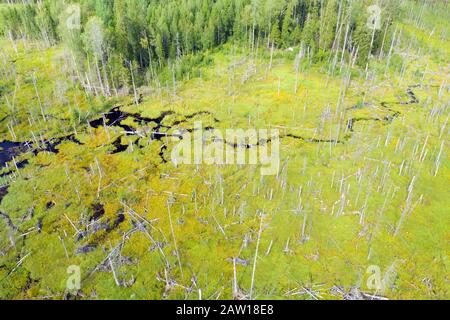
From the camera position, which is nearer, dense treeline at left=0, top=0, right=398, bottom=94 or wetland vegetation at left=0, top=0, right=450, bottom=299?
wetland vegetation at left=0, top=0, right=450, bottom=299

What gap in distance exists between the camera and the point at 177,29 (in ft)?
206

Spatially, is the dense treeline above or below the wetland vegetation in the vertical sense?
above

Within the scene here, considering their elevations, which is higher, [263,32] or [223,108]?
[263,32]

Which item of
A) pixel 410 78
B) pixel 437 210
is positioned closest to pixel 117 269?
pixel 437 210

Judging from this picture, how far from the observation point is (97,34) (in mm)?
48500

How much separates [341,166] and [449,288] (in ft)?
50.6

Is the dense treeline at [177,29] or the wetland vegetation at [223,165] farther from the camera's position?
the dense treeline at [177,29]

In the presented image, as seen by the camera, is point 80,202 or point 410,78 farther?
point 410,78

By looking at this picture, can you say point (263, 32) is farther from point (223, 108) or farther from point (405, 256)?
point (405, 256)

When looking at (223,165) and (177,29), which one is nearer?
(223,165)

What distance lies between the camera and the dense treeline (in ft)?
172

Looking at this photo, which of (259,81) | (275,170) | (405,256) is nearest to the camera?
(405,256)

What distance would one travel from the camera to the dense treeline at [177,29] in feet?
172

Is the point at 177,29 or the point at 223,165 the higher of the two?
the point at 177,29
